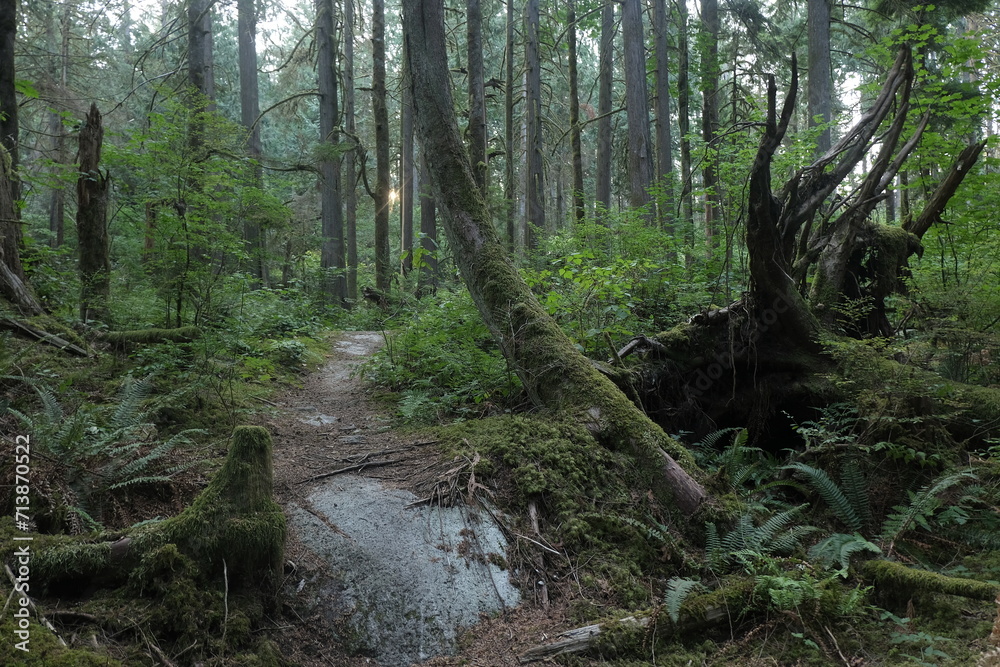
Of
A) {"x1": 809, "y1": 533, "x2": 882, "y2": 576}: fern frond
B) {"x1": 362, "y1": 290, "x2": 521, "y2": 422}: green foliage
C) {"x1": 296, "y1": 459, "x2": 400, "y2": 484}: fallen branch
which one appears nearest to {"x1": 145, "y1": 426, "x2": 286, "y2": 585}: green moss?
{"x1": 296, "y1": 459, "x2": 400, "y2": 484}: fallen branch

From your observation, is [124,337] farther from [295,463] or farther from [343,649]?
[343,649]

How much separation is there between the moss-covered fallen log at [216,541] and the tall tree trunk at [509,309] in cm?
244

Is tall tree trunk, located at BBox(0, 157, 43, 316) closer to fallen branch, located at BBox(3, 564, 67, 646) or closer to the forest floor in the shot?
the forest floor

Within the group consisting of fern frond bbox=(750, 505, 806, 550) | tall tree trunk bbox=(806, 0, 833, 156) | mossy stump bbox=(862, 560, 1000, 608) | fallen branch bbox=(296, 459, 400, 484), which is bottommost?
mossy stump bbox=(862, 560, 1000, 608)

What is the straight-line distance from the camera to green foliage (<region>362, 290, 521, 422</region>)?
5676mm

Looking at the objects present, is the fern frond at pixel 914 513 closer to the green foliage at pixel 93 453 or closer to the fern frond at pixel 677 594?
the fern frond at pixel 677 594

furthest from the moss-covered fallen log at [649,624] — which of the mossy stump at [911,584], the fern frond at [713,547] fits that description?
the mossy stump at [911,584]

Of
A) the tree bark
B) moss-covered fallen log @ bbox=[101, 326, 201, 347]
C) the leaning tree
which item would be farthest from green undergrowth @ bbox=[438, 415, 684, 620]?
the tree bark

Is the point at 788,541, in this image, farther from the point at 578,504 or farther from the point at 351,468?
the point at 351,468

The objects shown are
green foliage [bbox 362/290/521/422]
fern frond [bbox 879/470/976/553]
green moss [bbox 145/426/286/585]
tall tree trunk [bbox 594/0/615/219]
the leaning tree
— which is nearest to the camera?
green moss [bbox 145/426/286/585]

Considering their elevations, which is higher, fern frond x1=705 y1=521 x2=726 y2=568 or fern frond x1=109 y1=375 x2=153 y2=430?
fern frond x1=109 y1=375 x2=153 y2=430

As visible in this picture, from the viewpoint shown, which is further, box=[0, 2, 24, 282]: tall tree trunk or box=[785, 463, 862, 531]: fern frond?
box=[0, 2, 24, 282]: tall tree trunk

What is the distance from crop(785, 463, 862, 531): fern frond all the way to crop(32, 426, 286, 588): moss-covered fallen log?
12.4 feet

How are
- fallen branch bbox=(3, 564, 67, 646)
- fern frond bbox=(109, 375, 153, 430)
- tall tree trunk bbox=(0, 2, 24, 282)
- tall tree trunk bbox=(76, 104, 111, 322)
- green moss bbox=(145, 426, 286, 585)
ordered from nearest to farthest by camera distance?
fallen branch bbox=(3, 564, 67, 646)
green moss bbox=(145, 426, 286, 585)
fern frond bbox=(109, 375, 153, 430)
tall tree trunk bbox=(0, 2, 24, 282)
tall tree trunk bbox=(76, 104, 111, 322)
